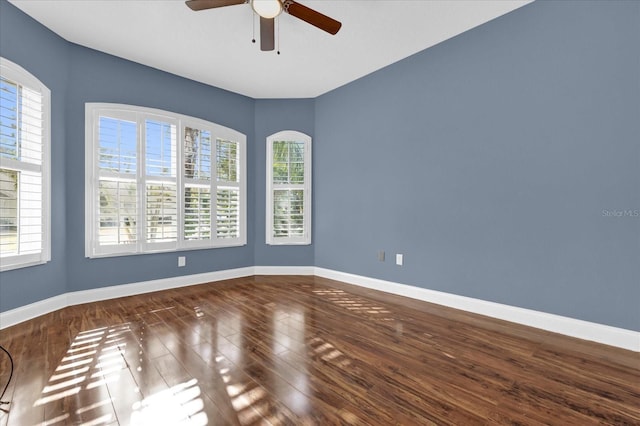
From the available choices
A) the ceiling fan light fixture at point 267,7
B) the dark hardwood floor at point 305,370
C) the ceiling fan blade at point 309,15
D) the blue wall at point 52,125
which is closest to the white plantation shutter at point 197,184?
the blue wall at point 52,125

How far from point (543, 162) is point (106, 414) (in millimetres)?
3649

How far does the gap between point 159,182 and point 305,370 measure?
321cm

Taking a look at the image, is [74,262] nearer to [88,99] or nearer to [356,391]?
[88,99]

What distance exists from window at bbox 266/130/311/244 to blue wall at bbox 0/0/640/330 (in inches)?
18.0

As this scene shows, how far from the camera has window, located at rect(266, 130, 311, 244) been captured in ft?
16.4

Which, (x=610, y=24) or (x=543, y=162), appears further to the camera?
(x=543, y=162)

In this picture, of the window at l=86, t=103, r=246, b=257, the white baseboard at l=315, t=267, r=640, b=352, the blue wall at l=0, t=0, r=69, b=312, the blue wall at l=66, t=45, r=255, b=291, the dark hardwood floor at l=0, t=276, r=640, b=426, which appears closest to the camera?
the dark hardwood floor at l=0, t=276, r=640, b=426

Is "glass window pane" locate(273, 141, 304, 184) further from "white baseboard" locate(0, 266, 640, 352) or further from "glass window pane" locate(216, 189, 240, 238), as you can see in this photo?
"white baseboard" locate(0, 266, 640, 352)

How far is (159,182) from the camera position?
402 cm

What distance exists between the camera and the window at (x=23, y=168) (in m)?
2.72

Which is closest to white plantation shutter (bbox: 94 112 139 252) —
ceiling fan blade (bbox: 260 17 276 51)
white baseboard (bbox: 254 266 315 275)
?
white baseboard (bbox: 254 266 315 275)

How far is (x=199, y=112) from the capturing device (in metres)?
4.44

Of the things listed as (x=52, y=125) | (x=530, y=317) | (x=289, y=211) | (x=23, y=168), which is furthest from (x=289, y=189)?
(x=530, y=317)

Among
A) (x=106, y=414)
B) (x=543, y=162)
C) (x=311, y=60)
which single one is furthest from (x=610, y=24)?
(x=106, y=414)
